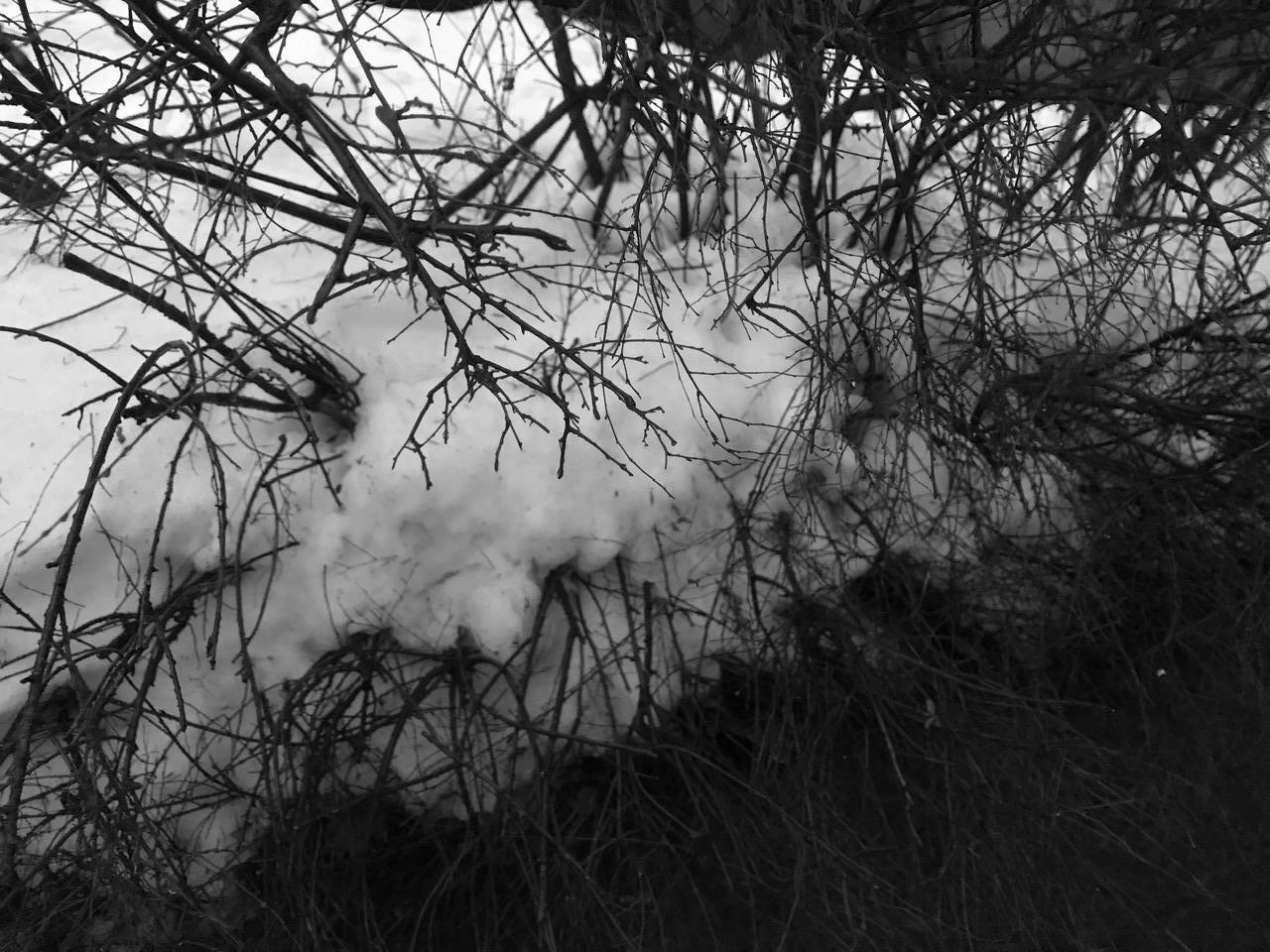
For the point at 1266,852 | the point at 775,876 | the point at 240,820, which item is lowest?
the point at 1266,852

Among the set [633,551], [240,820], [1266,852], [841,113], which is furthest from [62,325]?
[1266,852]

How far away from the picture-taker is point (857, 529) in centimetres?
187

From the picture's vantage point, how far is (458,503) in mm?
1716

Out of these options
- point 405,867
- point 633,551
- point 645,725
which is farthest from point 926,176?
point 405,867

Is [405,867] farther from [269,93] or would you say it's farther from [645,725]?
[269,93]

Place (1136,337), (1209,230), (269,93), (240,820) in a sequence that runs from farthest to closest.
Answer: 1. (1136,337)
2. (240,820)
3. (1209,230)
4. (269,93)

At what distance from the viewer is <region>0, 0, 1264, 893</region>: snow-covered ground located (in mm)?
1618

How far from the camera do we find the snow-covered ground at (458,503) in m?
1.62

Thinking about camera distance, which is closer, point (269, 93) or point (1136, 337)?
point (269, 93)

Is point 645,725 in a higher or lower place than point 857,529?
lower

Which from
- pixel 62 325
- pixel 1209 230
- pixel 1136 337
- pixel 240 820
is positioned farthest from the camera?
pixel 1136 337

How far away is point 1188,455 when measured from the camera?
188 centimetres

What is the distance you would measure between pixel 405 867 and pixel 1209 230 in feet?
5.79

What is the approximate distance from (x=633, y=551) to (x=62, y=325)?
45.2 inches
